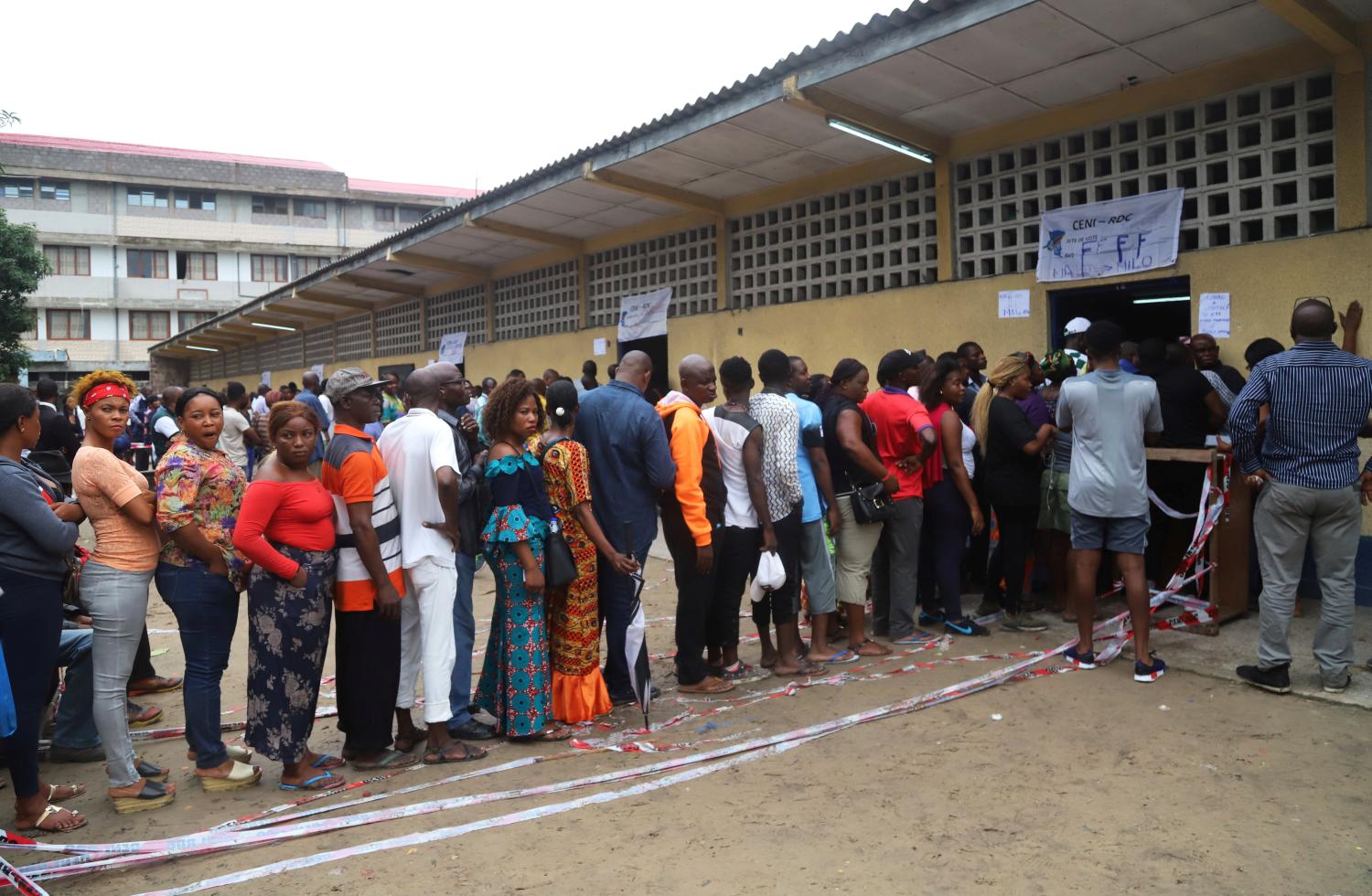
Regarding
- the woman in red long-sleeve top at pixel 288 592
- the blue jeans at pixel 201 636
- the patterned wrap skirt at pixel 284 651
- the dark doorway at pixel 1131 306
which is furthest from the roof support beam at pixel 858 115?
the blue jeans at pixel 201 636

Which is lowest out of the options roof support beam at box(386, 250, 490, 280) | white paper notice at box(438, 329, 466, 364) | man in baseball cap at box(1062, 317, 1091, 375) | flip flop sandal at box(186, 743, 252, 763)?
flip flop sandal at box(186, 743, 252, 763)

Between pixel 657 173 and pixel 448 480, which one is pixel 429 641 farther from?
pixel 657 173

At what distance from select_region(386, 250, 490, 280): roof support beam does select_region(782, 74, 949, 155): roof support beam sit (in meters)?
8.43

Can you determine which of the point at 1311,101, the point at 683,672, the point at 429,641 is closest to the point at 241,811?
the point at 429,641

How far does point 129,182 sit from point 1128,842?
42650 millimetres

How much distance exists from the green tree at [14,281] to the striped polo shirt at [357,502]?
2633 centimetres

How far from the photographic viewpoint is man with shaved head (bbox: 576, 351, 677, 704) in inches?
182

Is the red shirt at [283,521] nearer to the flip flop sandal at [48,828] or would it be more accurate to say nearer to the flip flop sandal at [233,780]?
the flip flop sandal at [233,780]

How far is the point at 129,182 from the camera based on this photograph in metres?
36.6

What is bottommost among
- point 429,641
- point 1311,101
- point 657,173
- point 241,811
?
point 241,811

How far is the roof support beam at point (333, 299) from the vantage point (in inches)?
720

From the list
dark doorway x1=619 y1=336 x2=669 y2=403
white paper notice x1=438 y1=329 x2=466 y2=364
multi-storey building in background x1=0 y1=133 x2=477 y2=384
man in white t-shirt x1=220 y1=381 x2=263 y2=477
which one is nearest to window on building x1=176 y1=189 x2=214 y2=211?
multi-storey building in background x1=0 y1=133 x2=477 y2=384

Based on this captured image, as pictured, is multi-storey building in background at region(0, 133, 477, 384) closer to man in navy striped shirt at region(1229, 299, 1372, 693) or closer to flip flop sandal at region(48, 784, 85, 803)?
flip flop sandal at region(48, 784, 85, 803)

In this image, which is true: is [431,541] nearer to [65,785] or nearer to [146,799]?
[146,799]
